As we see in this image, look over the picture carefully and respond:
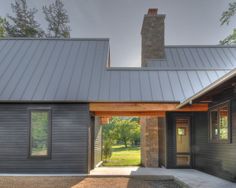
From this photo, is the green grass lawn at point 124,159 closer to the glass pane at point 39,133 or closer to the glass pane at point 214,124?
the glass pane at point 39,133

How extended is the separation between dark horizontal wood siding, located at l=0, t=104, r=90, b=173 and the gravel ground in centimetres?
73

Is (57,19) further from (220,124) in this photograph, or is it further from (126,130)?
(220,124)

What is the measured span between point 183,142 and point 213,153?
295cm

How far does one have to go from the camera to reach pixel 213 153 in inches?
441

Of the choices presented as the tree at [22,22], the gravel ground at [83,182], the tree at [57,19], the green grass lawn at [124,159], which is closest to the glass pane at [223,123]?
the gravel ground at [83,182]

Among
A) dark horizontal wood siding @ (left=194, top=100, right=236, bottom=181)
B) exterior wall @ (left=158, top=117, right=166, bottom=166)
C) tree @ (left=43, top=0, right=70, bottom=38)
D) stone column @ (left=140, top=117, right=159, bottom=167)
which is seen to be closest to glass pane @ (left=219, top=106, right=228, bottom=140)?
dark horizontal wood siding @ (left=194, top=100, right=236, bottom=181)

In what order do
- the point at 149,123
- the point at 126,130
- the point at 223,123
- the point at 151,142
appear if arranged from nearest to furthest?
1. the point at 223,123
2. the point at 151,142
3. the point at 149,123
4. the point at 126,130

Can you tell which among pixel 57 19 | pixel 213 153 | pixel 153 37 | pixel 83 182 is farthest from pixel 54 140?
pixel 57 19

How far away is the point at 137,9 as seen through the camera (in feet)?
81.4

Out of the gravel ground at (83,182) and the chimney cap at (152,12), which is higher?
the chimney cap at (152,12)

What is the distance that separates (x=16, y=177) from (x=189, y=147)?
20.9 feet

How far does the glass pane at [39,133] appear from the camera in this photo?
12.2 meters

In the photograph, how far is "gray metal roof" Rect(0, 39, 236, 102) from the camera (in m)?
12.5

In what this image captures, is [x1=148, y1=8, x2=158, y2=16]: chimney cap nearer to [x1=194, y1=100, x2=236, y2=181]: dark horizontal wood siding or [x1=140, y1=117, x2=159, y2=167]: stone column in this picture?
[x1=140, y1=117, x2=159, y2=167]: stone column
